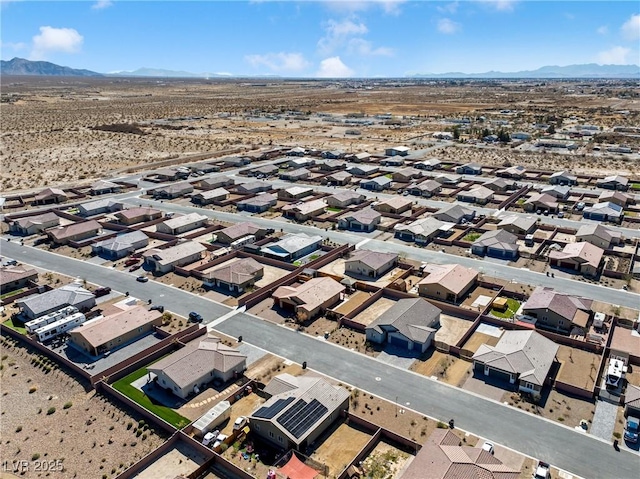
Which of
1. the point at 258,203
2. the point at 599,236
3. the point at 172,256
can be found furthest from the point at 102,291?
the point at 599,236

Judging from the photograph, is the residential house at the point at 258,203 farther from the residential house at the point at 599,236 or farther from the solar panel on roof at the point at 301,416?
the solar panel on roof at the point at 301,416

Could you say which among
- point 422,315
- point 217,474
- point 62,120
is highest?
point 62,120

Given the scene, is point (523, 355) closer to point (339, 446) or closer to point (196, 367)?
point (339, 446)

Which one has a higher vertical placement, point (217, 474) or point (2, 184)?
point (2, 184)

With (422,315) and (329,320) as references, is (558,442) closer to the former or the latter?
(422,315)

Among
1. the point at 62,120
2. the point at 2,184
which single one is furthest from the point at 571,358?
the point at 62,120

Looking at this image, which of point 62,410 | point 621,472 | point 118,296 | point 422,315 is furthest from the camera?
point 118,296
